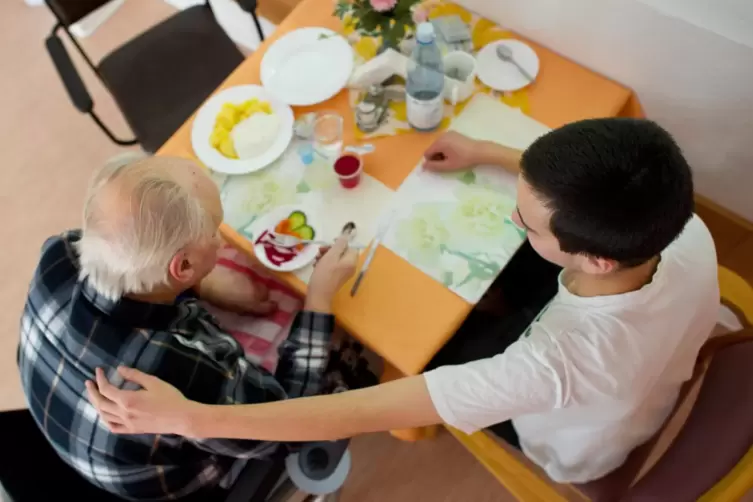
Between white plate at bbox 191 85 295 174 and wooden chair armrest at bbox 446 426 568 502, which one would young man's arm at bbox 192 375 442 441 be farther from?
white plate at bbox 191 85 295 174

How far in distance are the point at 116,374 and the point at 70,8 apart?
1367 millimetres

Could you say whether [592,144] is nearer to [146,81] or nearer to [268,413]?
[268,413]

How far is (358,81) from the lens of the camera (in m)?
1.42

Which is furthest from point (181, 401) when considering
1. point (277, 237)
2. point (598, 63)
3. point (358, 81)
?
point (598, 63)

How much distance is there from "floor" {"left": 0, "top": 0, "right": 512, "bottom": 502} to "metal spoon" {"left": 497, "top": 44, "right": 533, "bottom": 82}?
40.9 inches

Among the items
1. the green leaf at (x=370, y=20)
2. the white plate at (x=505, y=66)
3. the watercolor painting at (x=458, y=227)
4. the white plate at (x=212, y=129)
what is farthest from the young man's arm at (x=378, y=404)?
the green leaf at (x=370, y=20)

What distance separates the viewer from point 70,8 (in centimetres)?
184

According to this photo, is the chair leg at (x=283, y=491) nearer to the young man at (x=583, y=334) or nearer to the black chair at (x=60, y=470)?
the black chair at (x=60, y=470)

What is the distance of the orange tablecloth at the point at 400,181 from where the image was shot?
1137 millimetres

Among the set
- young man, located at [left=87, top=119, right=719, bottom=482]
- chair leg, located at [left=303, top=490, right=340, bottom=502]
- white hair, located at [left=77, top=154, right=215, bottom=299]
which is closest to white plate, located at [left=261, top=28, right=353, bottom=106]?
white hair, located at [left=77, top=154, right=215, bottom=299]

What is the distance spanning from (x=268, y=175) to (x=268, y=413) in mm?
578

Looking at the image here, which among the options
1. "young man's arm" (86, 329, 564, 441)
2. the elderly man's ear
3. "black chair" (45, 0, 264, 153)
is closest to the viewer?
"young man's arm" (86, 329, 564, 441)

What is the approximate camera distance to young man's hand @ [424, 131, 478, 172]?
4.17 ft

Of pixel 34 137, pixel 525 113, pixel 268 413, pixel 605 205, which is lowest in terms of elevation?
pixel 34 137
